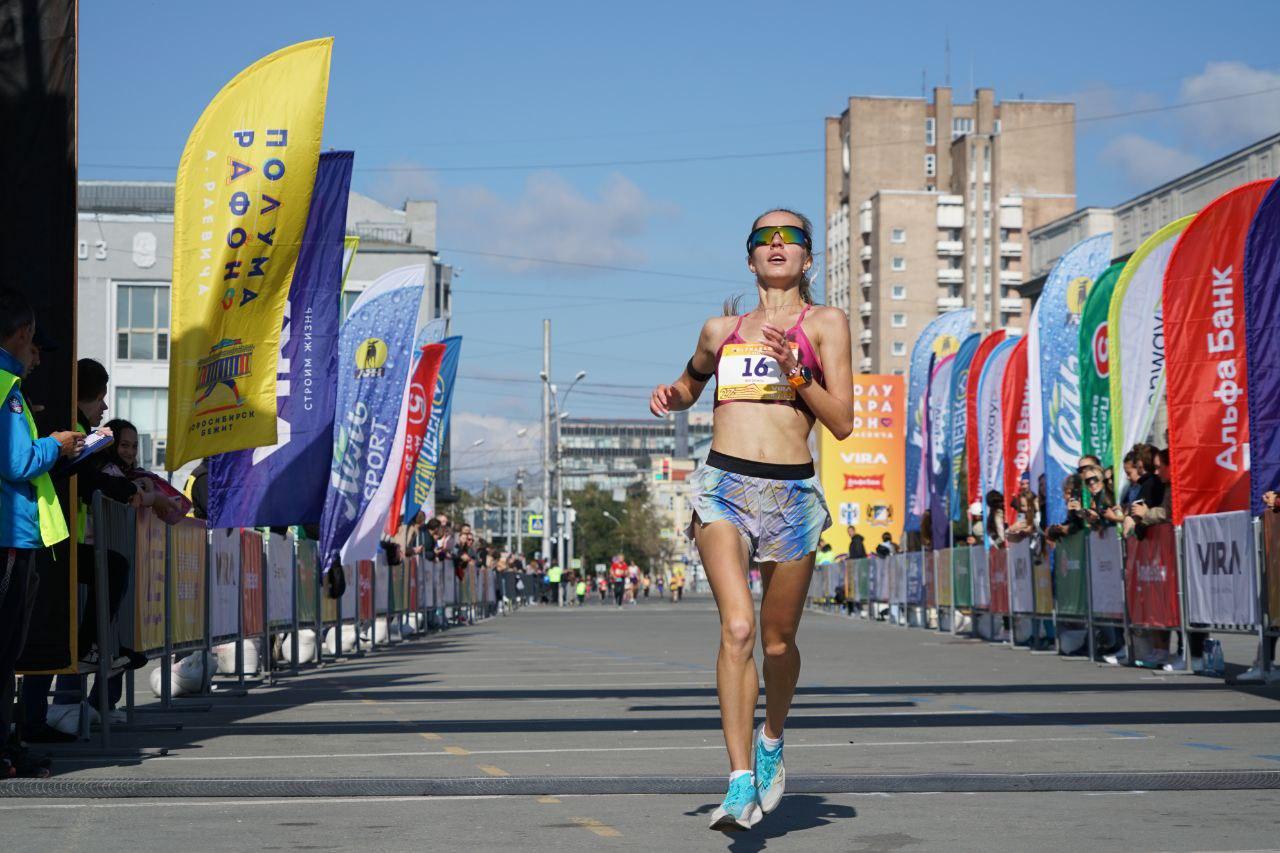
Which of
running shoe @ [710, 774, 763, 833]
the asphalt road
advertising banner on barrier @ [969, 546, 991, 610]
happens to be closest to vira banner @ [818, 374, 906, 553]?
advertising banner on barrier @ [969, 546, 991, 610]

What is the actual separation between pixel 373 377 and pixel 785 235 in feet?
54.2

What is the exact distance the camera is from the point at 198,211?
548 inches

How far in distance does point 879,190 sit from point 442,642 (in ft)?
410

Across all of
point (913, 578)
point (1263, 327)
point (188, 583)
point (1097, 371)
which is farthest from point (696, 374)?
point (913, 578)

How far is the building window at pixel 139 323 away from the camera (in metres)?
71.4

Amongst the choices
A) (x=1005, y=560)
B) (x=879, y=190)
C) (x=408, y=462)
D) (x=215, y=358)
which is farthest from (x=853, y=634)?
(x=879, y=190)

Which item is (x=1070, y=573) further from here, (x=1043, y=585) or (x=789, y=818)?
(x=789, y=818)

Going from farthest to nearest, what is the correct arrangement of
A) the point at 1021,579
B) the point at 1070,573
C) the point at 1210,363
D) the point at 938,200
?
the point at 938,200 < the point at 1021,579 < the point at 1070,573 < the point at 1210,363

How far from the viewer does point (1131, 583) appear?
57.0 feet

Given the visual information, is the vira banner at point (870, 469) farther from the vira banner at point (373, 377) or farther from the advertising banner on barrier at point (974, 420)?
the vira banner at point (373, 377)

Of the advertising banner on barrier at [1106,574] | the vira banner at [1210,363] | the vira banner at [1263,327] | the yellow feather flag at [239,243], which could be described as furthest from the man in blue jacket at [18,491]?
the advertising banner on barrier at [1106,574]

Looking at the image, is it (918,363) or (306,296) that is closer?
(306,296)

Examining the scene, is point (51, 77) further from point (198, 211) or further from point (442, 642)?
point (442, 642)

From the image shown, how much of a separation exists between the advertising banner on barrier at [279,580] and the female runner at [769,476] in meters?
10.3
